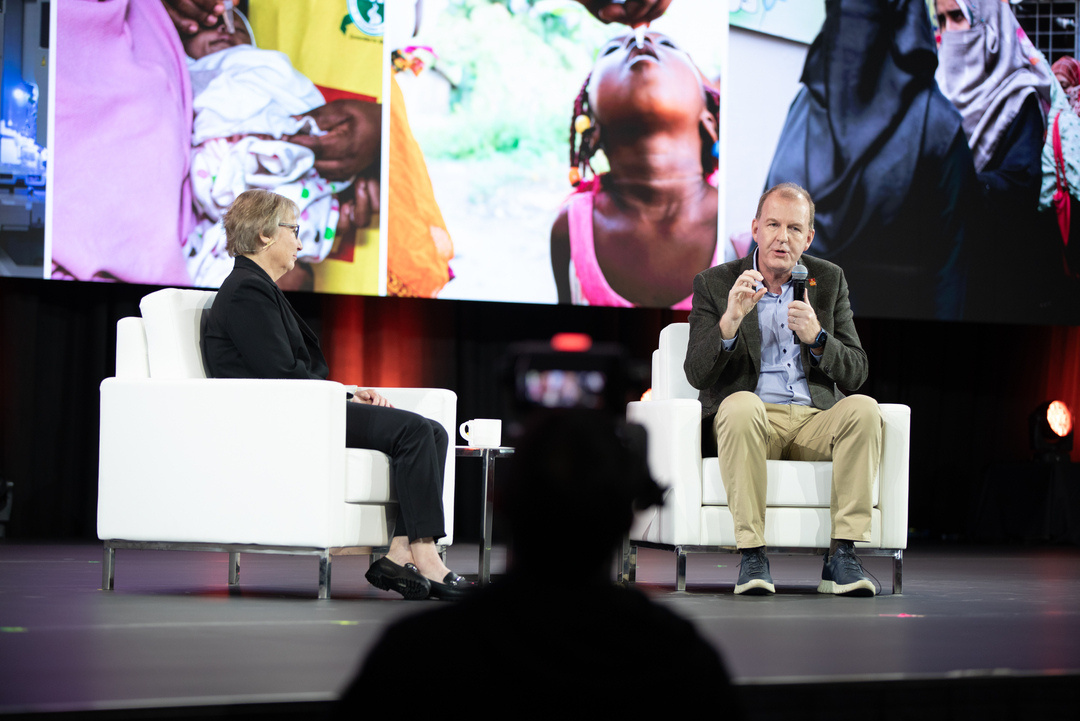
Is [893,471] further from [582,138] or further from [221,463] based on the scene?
[582,138]

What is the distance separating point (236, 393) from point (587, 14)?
305 centimetres

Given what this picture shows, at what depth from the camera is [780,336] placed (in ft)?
10.9

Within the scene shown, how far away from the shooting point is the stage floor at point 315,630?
4.86 feet

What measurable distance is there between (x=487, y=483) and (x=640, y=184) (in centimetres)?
257

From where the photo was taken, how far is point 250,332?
113 inches

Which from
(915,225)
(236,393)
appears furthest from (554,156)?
(236,393)

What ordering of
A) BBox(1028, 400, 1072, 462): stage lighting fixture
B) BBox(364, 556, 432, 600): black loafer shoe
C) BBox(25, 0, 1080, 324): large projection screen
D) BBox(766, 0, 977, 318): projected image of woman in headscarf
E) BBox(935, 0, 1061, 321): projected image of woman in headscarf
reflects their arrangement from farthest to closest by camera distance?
BBox(1028, 400, 1072, 462): stage lighting fixture, BBox(935, 0, 1061, 321): projected image of woman in headscarf, BBox(766, 0, 977, 318): projected image of woman in headscarf, BBox(25, 0, 1080, 324): large projection screen, BBox(364, 556, 432, 600): black loafer shoe

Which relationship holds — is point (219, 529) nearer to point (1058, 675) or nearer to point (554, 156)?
point (1058, 675)

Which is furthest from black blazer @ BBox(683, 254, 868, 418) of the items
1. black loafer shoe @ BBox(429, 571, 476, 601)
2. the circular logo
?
the circular logo

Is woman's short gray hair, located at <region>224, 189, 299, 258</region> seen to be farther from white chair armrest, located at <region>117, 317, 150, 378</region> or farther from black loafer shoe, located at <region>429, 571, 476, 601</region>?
black loafer shoe, located at <region>429, 571, 476, 601</region>

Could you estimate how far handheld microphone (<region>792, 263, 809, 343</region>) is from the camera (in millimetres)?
3227

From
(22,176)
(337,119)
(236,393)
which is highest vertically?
(337,119)

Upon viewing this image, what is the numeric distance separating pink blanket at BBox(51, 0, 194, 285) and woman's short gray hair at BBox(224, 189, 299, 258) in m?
1.85

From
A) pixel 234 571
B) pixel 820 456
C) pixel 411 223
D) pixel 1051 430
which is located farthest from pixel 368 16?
pixel 1051 430
